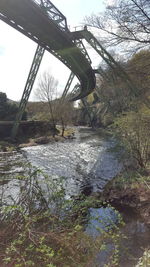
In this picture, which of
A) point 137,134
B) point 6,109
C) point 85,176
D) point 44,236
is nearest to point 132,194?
point 137,134

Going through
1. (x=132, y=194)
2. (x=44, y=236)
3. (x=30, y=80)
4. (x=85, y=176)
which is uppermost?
(x=30, y=80)

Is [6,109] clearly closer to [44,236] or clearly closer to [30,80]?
[30,80]

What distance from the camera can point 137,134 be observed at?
21.9 ft

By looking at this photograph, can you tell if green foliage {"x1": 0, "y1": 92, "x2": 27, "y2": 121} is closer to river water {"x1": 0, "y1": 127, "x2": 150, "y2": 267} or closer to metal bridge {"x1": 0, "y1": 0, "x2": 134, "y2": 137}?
metal bridge {"x1": 0, "y1": 0, "x2": 134, "y2": 137}

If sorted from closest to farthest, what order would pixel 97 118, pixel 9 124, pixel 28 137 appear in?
pixel 9 124
pixel 28 137
pixel 97 118

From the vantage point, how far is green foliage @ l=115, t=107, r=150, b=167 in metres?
6.61

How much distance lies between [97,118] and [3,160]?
29166 mm

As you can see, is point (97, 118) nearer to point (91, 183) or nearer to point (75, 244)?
point (91, 183)

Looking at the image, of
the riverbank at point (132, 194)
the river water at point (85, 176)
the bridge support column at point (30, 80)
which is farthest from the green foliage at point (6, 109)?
the riverbank at point (132, 194)

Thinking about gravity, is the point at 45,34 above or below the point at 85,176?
above

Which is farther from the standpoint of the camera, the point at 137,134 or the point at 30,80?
the point at 30,80

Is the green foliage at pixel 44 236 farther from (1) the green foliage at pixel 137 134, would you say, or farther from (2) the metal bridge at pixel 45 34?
(2) the metal bridge at pixel 45 34

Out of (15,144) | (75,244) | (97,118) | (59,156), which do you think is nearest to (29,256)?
(75,244)

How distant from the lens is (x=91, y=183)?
8.28 meters
